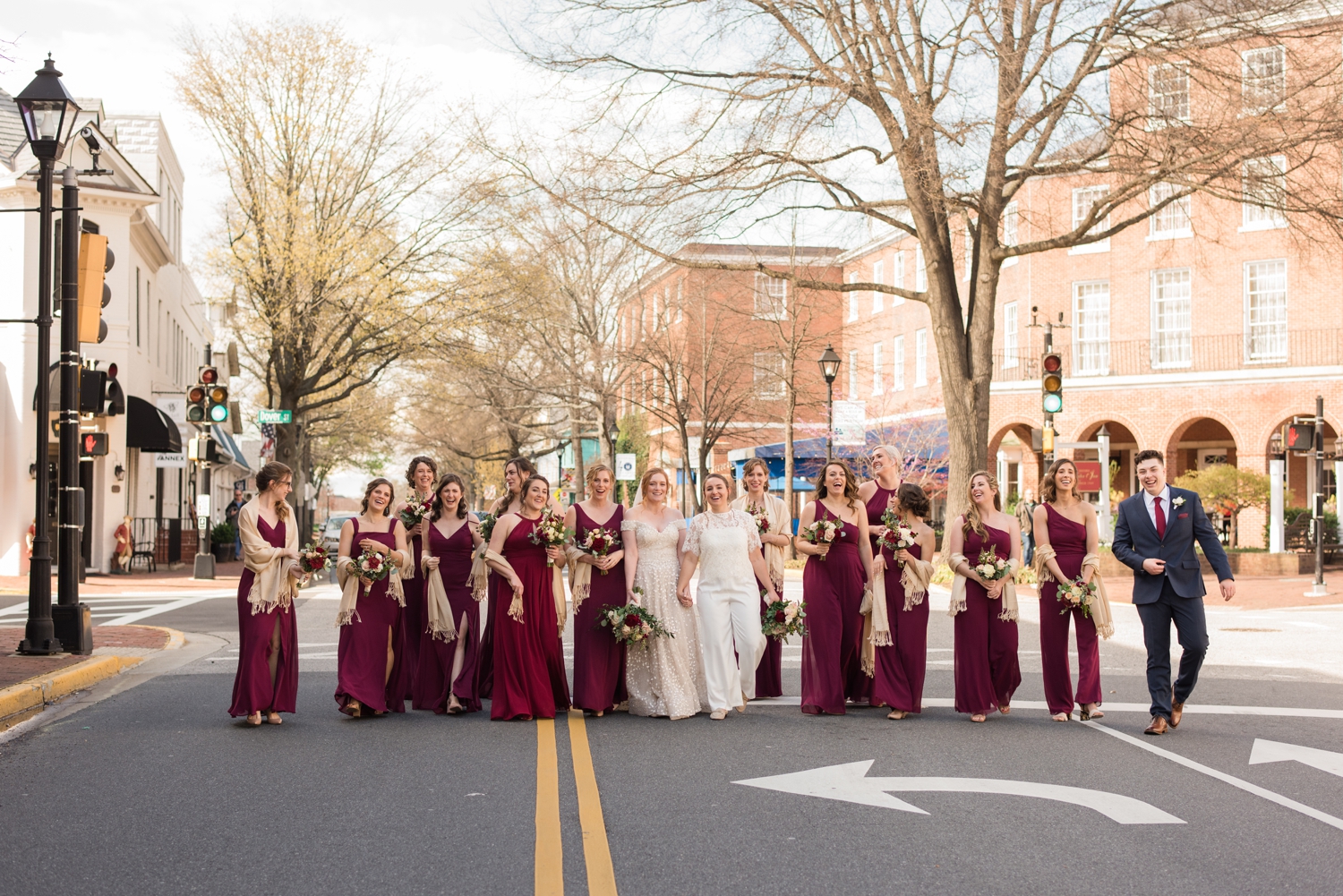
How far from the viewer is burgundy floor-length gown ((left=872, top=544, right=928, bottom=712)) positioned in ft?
33.0

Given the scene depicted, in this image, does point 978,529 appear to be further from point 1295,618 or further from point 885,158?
point 885,158

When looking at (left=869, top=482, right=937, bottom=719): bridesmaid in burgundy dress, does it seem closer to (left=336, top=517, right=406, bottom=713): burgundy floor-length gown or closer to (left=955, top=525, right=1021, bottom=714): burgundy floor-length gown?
(left=955, top=525, right=1021, bottom=714): burgundy floor-length gown

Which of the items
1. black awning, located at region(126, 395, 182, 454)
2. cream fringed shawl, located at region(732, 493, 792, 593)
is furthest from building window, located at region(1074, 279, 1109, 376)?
cream fringed shawl, located at region(732, 493, 792, 593)

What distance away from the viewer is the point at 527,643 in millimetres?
10055

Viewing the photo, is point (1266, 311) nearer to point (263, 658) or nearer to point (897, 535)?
point (897, 535)

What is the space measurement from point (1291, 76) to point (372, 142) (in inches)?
891

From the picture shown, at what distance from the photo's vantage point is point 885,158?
22453 mm

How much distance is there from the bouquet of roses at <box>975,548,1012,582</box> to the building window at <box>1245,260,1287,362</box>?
1219 inches

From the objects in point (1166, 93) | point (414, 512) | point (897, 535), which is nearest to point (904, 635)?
point (897, 535)

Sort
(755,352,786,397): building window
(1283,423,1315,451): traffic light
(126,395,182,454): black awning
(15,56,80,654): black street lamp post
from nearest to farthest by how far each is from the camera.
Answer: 1. (15,56,80,654): black street lamp post
2. (1283,423,1315,451): traffic light
3. (126,395,182,454): black awning
4. (755,352,786,397): building window

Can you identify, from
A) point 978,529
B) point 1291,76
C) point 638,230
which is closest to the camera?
point 978,529

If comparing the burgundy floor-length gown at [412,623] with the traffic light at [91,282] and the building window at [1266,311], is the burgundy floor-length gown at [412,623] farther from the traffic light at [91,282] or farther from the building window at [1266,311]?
the building window at [1266,311]

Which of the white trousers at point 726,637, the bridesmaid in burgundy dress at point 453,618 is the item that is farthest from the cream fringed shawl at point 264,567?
the white trousers at point 726,637

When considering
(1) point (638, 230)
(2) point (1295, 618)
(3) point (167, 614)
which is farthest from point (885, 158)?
(3) point (167, 614)
